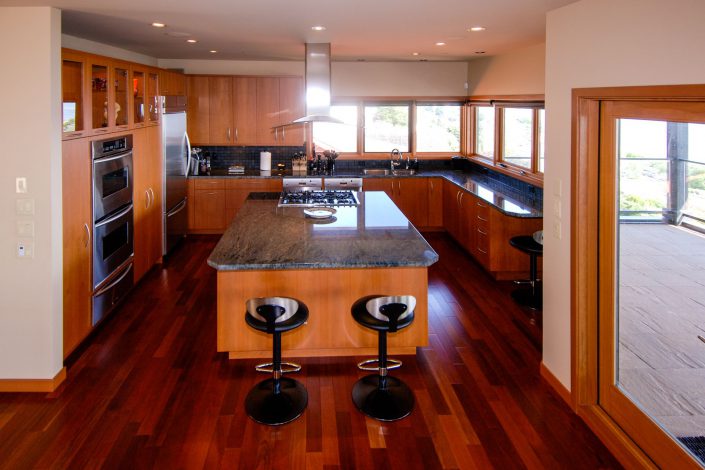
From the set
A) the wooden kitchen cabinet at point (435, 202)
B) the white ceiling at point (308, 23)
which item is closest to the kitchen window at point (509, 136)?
the wooden kitchen cabinet at point (435, 202)

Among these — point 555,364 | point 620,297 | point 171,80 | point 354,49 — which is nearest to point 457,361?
point 555,364

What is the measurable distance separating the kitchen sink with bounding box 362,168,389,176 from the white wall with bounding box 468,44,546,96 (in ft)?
5.56

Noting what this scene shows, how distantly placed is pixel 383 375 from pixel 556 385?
3.67 feet

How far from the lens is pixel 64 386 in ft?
13.5

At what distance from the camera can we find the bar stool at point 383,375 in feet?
12.0

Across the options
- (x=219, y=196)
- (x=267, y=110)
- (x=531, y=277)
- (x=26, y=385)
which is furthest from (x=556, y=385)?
(x=267, y=110)

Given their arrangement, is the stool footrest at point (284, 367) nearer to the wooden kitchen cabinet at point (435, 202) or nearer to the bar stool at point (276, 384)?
the bar stool at point (276, 384)

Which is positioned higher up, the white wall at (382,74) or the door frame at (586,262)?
the white wall at (382,74)

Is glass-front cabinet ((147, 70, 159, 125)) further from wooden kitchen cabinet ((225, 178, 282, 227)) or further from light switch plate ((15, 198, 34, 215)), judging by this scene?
light switch plate ((15, 198, 34, 215))

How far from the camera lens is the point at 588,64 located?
11.5 ft

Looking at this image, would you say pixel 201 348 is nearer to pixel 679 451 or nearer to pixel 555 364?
pixel 555 364

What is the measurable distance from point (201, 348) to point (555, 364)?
2.57 meters

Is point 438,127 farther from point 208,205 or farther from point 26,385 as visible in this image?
point 26,385

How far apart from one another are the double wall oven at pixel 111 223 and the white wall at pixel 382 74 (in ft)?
11.8
